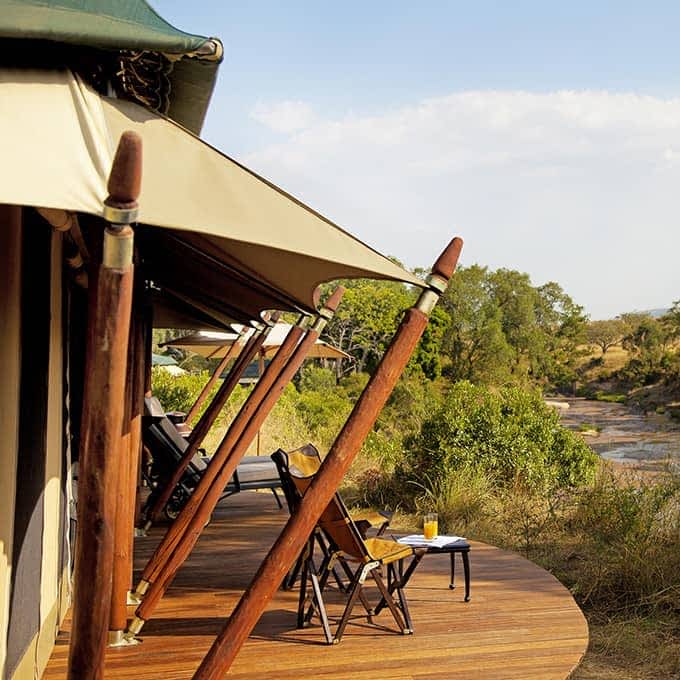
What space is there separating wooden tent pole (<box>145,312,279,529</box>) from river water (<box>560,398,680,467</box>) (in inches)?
577

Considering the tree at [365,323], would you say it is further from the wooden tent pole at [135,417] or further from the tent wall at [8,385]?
the tent wall at [8,385]

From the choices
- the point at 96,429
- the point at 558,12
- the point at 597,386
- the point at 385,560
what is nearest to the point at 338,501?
the point at 385,560

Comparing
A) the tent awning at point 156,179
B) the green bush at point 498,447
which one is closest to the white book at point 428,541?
the tent awning at point 156,179

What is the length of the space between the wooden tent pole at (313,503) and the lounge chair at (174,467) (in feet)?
14.8

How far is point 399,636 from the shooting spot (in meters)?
4.12

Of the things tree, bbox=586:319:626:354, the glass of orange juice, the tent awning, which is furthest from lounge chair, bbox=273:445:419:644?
tree, bbox=586:319:626:354

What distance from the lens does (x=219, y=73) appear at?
381cm

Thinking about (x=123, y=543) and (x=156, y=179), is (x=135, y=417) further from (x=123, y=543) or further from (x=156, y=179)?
(x=156, y=179)

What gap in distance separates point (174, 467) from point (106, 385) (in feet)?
18.8

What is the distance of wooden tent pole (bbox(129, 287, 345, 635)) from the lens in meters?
3.94

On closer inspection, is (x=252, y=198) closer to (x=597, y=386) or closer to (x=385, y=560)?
(x=385, y=560)

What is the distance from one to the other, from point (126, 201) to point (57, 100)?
576 millimetres

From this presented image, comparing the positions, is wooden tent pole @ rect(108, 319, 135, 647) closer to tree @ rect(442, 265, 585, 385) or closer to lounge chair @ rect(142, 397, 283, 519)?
lounge chair @ rect(142, 397, 283, 519)

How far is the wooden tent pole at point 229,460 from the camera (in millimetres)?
3936
